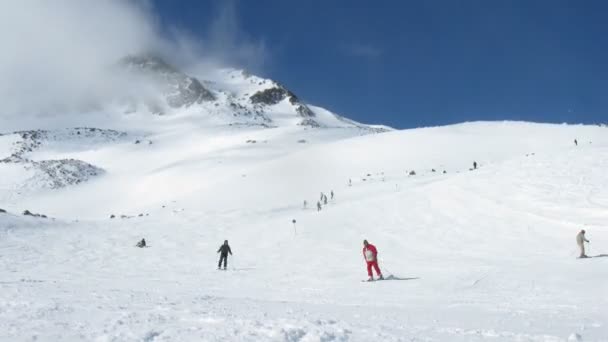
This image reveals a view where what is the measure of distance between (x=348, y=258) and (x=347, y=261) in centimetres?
69

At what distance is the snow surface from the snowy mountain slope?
0.07 m

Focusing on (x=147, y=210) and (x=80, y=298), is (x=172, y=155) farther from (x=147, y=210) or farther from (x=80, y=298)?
(x=80, y=298)

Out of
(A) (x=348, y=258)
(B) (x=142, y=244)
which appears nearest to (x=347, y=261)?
(A) (x=348, y=258)

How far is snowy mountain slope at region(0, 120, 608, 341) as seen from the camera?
9.48 m

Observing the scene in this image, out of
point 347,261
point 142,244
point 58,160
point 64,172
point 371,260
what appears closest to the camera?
point 371,260

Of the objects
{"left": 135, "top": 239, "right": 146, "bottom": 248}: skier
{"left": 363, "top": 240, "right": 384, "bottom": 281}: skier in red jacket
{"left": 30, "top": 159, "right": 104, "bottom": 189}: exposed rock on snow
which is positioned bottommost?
{"left": 363, "top": 240, "right": 384, "bottom": 281}: skier in red jacket

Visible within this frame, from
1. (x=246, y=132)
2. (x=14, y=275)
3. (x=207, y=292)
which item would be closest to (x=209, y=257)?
(x=14, y=275)

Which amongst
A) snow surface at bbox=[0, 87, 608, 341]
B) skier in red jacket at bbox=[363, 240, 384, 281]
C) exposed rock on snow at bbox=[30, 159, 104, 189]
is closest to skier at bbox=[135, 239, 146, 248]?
snow surface at bbox=[0, 87, 608, 341]

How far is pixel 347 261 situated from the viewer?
2339 cm

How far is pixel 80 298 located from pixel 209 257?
15.4 meters

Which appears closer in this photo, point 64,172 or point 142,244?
point 142,244

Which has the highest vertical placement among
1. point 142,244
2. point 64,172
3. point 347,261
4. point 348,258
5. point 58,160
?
point 58,160

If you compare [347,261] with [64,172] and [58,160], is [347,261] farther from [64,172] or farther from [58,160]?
[58,160]

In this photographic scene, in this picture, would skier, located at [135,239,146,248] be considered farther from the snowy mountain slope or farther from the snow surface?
the snowy mountain slope
